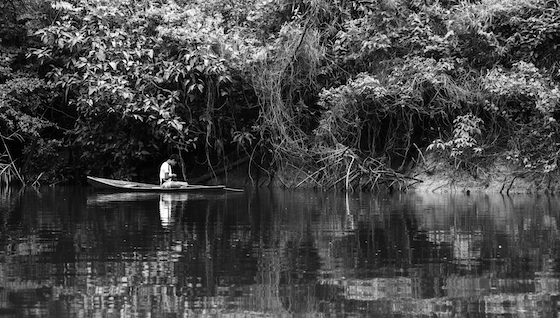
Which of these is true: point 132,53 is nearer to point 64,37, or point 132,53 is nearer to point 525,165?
point 64,37

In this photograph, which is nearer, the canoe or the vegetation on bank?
the canoe

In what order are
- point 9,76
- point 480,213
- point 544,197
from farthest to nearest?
point 9,76, point 544,197, point 480,213

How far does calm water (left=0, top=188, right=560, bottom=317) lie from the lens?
6559mm

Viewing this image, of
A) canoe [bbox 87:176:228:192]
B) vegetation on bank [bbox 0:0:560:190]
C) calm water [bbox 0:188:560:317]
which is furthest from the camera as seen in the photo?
vegetation on bank [bbox 0:0:560:190]

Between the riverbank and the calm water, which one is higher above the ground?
the riverbank

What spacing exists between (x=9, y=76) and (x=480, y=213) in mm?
14199

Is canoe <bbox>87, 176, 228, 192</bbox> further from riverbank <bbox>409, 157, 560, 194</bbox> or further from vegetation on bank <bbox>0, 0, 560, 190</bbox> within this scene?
riverbank <bbox>409, 157, 560, 194</bbox>

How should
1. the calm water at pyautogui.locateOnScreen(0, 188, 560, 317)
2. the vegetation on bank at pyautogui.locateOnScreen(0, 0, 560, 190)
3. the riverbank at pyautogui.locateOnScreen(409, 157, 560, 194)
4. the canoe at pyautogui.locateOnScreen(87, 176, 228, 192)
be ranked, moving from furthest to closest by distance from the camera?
the vegetation on bank at pyautogui.locateOnScreen(0, 0, 560, 190) → the canoe at pyautogui.locateOnScreen(87, 176, 228, 192) → the riverbank at pyautogui.locateOnScreen(409, 157, 560, 194) → the calm water at pyautogui.locateOnScreen(0, 188, 560, 317)

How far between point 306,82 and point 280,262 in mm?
13984

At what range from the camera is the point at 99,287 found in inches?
285

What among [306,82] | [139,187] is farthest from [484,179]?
[139,187]

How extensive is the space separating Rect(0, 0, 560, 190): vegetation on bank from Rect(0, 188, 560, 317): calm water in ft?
19.1

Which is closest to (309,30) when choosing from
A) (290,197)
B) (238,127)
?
(238,127)

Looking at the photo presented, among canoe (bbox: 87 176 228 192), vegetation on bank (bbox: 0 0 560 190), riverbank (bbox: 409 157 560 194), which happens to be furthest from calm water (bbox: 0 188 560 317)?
vegetation on bank (bbox: 0 0 560 190)
